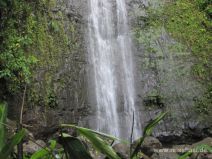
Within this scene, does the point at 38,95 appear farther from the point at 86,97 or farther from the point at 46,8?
the point at 46,8

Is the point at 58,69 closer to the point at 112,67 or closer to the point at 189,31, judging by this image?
the point at 112,67

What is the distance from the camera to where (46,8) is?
8.98 m

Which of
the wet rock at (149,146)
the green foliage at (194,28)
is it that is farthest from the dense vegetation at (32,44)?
the green foliage at (194,28)

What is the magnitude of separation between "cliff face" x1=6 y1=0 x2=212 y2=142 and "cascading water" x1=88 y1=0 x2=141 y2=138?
216mm

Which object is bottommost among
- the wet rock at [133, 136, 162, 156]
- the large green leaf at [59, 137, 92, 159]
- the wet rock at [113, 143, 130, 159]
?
the wet rock at [133, 136, 162, 156]

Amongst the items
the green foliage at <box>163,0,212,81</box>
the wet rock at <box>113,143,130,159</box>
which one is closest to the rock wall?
the green foliage at <box>163,0,212,81</box>

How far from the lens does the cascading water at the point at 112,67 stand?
27.6 ft

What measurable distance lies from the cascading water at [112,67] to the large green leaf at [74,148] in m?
7.28

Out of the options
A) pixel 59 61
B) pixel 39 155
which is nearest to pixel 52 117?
pixel 59 61

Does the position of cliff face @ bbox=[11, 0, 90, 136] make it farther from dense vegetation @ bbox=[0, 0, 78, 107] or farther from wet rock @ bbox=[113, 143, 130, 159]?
wet rock @ bbox=[113, 143, 130, 159]

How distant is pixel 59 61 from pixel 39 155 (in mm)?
7378

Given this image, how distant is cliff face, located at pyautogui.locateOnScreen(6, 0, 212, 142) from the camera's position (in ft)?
26.2

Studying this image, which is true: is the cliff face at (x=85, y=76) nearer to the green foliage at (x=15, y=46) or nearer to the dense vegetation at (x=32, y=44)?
the dense vegetation at (x=32, y=44)

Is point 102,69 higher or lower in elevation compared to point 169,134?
higher
